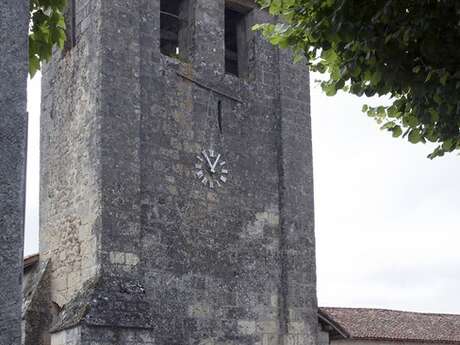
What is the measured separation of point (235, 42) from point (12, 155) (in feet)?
43.9

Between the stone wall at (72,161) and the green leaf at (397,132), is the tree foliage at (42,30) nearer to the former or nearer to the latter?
the green leaf at (397,132)

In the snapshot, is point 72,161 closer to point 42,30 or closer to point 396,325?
point 42,30

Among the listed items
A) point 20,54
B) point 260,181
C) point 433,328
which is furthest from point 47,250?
point 433,328

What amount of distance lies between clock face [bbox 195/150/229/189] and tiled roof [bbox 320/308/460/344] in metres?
7.97

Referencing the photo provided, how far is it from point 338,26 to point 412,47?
0.76m

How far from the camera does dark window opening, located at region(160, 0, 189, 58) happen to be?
52.0 feet

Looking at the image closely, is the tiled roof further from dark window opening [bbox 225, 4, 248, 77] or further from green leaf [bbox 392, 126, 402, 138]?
green leaf [bbox 392, 126, 402, 138]

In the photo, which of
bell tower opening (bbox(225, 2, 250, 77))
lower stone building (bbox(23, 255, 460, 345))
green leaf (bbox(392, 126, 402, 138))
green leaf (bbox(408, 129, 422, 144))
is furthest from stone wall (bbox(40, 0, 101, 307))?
green leaf (bbox(408, 129, 422, 144))

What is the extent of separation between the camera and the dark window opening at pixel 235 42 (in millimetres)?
16562

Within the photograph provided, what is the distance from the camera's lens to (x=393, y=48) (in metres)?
7.43

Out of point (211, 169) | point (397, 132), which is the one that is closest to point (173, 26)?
point (211, 169)

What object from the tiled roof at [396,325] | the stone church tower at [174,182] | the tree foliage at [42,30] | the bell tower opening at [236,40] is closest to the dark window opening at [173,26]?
the stone church tower at [174,182]

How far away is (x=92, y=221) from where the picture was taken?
1336 cm

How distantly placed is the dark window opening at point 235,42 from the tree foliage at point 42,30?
10.5 metres
